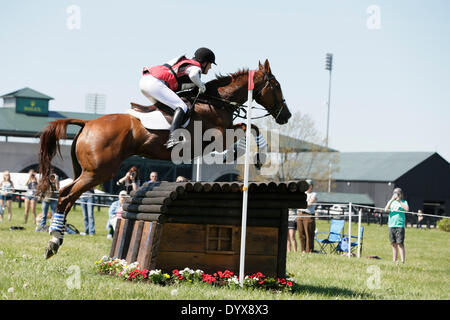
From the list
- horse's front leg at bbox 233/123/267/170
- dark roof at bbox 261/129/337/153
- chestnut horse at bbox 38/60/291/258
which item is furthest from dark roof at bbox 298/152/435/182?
chestnut horse at bbox 38/60/291/258

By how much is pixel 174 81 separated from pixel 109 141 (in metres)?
1.17

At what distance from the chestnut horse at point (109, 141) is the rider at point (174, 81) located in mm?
223

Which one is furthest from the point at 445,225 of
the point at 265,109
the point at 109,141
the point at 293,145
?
the point at 109,141

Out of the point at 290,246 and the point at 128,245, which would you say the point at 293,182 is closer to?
the point at 128,245

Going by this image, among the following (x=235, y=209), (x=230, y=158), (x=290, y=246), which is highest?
(x=230, y=158)

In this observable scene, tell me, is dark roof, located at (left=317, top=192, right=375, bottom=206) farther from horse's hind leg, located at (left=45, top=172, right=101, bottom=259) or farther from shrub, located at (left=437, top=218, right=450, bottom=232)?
horse's hind leg, located at (left=45, top=172, right=101, bottom=259)

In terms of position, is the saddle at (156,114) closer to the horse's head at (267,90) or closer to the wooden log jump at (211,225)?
the wooden log jump at (211,225)

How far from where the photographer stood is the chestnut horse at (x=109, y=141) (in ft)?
23.3

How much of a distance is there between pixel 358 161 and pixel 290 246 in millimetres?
49106

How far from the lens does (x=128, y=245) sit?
24.4 feet

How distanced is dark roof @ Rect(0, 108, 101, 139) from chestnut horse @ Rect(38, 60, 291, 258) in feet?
105

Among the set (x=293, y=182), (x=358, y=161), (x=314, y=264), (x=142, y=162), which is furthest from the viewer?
(x=358, y=161)

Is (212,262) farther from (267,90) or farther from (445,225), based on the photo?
(445,225)
